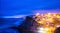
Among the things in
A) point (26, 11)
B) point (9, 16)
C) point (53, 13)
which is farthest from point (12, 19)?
point (53, 13)

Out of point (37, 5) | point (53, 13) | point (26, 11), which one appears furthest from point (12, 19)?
point (53, 13)

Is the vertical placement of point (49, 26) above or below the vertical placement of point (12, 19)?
below

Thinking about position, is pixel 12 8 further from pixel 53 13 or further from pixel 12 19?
pixel 53 13

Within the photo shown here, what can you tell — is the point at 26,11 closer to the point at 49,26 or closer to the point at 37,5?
the point at 37,5

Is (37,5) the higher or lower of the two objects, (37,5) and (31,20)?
the higher

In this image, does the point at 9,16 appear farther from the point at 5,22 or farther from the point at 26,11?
the point at 26,11

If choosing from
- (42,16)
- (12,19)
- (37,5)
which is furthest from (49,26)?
(12,19)

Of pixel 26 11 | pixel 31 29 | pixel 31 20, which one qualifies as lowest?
pixel 31 29
